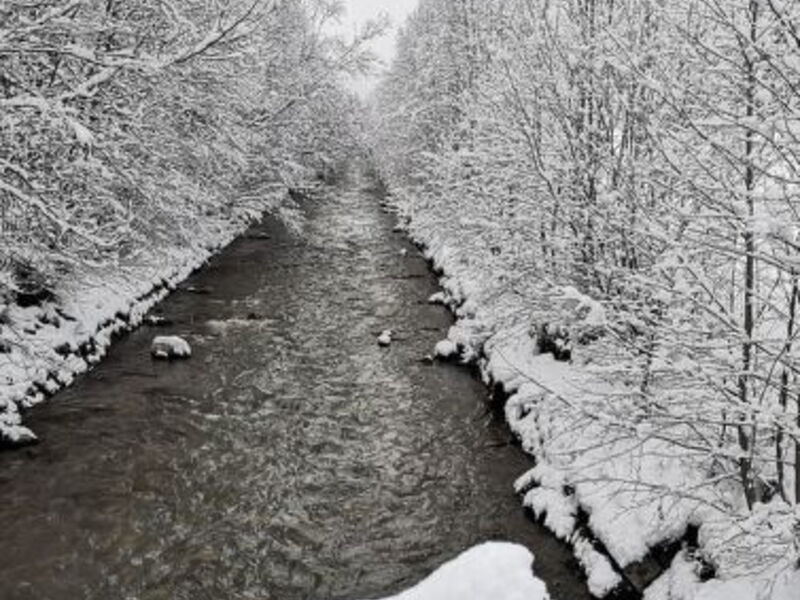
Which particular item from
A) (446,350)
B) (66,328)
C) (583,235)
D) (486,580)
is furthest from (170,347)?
(486,580)

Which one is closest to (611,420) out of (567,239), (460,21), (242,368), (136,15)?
(567,239)

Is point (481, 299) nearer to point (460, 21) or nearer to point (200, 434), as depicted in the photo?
point (200, 434)

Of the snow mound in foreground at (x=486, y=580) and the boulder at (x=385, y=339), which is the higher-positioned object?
the snow mound in foreground at (x=486, y=580)

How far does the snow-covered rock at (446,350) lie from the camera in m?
16.5

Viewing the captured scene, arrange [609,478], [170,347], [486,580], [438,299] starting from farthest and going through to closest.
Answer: [438,299], [170,347], [609,478], [486,580]

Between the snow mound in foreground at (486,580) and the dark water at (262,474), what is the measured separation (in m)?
3.33

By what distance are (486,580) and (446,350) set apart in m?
11.2

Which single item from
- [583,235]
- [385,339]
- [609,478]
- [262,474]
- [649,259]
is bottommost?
[262,474]

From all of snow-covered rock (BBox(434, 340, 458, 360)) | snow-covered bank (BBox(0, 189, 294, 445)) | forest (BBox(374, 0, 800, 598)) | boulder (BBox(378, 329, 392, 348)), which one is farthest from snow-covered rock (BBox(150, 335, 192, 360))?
forest (BBox(374, 0, 800, 598))

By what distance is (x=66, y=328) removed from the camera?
595 inches

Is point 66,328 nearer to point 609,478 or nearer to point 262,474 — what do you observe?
point 262,474

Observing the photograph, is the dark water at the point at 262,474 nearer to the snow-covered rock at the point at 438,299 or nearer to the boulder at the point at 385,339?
the boulder at the point at 385,339

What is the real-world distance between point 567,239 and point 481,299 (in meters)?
2.33

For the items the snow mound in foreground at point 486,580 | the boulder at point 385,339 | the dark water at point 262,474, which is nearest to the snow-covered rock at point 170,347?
the dark water at point 262,474
